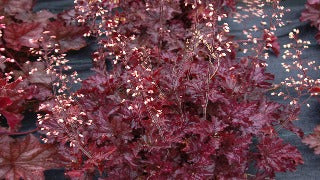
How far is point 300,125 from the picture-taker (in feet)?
7.73

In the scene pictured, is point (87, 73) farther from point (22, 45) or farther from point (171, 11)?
point (171, 11)

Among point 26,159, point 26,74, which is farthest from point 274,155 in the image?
point 26,74


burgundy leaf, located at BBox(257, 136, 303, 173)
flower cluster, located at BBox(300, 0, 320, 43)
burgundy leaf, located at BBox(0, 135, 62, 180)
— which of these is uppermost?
flower cluster, located at BBox(300, 0, 320, 43)

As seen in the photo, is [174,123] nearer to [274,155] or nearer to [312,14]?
[274,155]

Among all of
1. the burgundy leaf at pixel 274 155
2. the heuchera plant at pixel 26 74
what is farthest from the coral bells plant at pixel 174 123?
the heuchera plant at pixel 26 74

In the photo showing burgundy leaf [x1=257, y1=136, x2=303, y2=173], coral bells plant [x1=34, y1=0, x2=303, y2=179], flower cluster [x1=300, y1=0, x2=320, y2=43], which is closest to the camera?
coral bells plant [x1=34, y1=0, x2=303, y2=179]

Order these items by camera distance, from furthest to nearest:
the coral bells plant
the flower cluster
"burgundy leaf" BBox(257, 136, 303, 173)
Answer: the flower cluster, "burgundy leaf" BBox(257, 136, 303, 173), the coral bells plant

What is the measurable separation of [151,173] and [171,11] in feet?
4.09

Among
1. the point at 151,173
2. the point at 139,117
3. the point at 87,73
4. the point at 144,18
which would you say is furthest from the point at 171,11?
the point at 151,173

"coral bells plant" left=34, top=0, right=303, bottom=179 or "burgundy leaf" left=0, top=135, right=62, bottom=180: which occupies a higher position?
"coral bells plant" left=34, top=0, right=303, bottom=179

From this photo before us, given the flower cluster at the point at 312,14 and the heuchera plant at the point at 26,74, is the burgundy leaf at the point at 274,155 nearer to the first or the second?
the heuchera plant at the point at 26,74

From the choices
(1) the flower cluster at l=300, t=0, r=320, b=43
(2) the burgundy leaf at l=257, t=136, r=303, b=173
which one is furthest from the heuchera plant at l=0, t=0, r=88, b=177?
(1) the flower cluster at l=300, t=0, r=320, b=43

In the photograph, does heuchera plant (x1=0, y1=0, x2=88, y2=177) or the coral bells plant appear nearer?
the coral bells plant

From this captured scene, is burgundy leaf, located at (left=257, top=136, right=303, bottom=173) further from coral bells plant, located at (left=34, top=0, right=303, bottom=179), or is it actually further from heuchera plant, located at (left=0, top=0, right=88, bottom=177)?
heuchera plant, located at (left=0, top=0, right=88, bottom=177)
